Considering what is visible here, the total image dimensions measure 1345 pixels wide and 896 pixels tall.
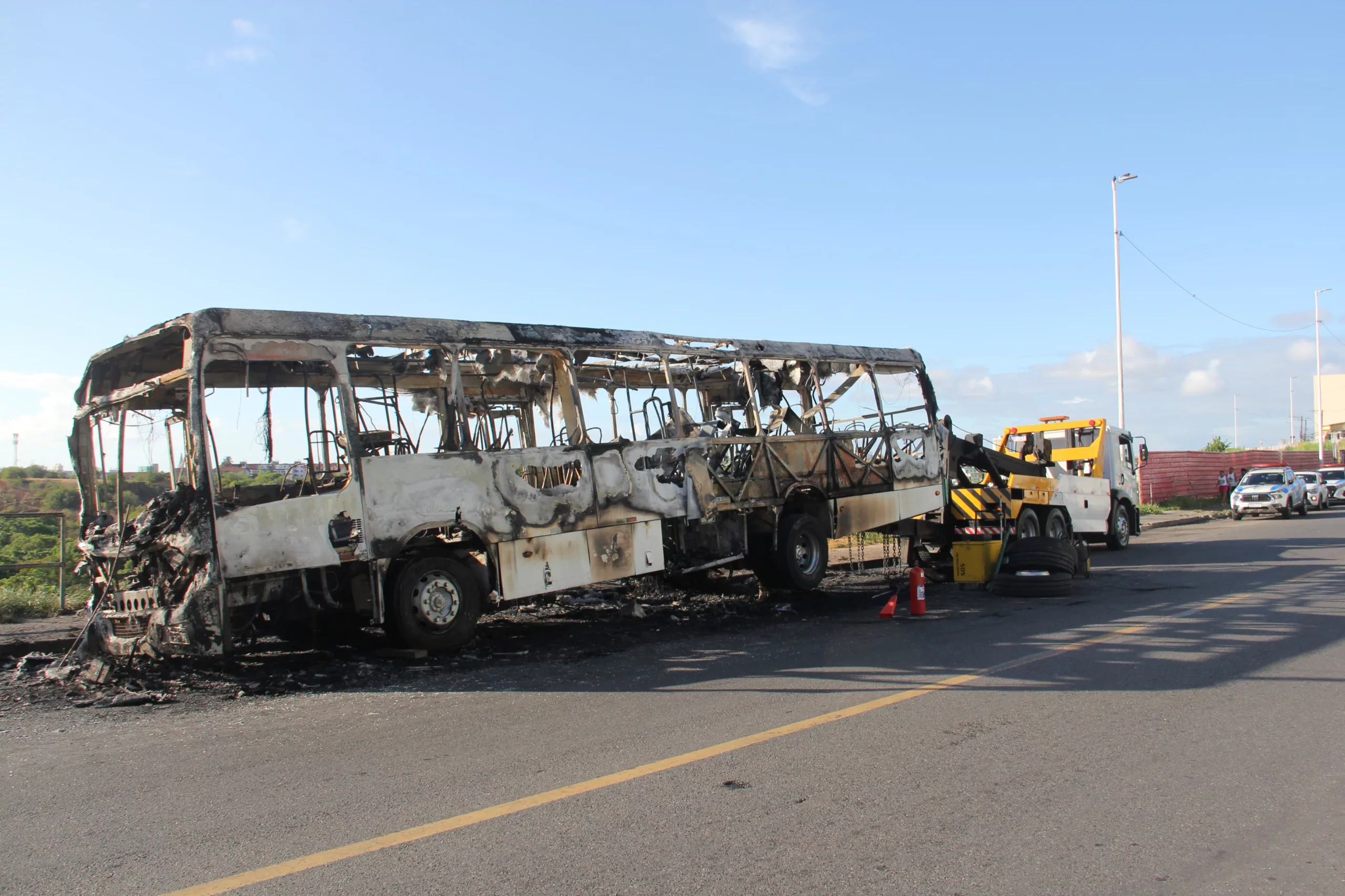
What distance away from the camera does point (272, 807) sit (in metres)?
4.53

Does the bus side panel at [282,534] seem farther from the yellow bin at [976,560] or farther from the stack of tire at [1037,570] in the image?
the yellow bin at [976,560]

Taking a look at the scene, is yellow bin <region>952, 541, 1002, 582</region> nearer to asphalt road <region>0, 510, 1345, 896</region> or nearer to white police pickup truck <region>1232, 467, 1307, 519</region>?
asphalt road <region>0, 510, 1345, 896</region>

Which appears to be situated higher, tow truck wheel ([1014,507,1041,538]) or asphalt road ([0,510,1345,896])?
tow truck wheel ([1014,507,1041,538])

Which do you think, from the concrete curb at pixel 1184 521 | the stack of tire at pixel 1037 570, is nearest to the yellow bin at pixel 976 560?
the stack of tire at pixel 1037 570

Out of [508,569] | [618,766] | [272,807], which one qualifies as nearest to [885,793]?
[618,766]

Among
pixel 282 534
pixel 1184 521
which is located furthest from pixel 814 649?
pixel 1184 521

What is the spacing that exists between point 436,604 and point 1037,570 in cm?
731

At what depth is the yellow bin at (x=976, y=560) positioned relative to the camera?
12.9m

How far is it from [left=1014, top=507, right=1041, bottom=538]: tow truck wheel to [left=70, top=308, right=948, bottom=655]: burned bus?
4.92m

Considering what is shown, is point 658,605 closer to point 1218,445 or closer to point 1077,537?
point 1077,537

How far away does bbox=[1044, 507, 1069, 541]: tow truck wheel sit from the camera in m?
16.1

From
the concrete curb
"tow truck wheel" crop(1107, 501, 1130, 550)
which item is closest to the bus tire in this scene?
"tow truck wheel" crop(1107, 501, 1130, 550)

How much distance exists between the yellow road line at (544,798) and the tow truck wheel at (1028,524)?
8588 millimetres

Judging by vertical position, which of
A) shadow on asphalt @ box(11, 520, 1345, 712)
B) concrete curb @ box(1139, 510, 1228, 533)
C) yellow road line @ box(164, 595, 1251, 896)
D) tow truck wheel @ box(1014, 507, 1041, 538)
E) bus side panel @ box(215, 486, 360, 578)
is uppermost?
bus side panel @ box(215, 486, 360, 578)
